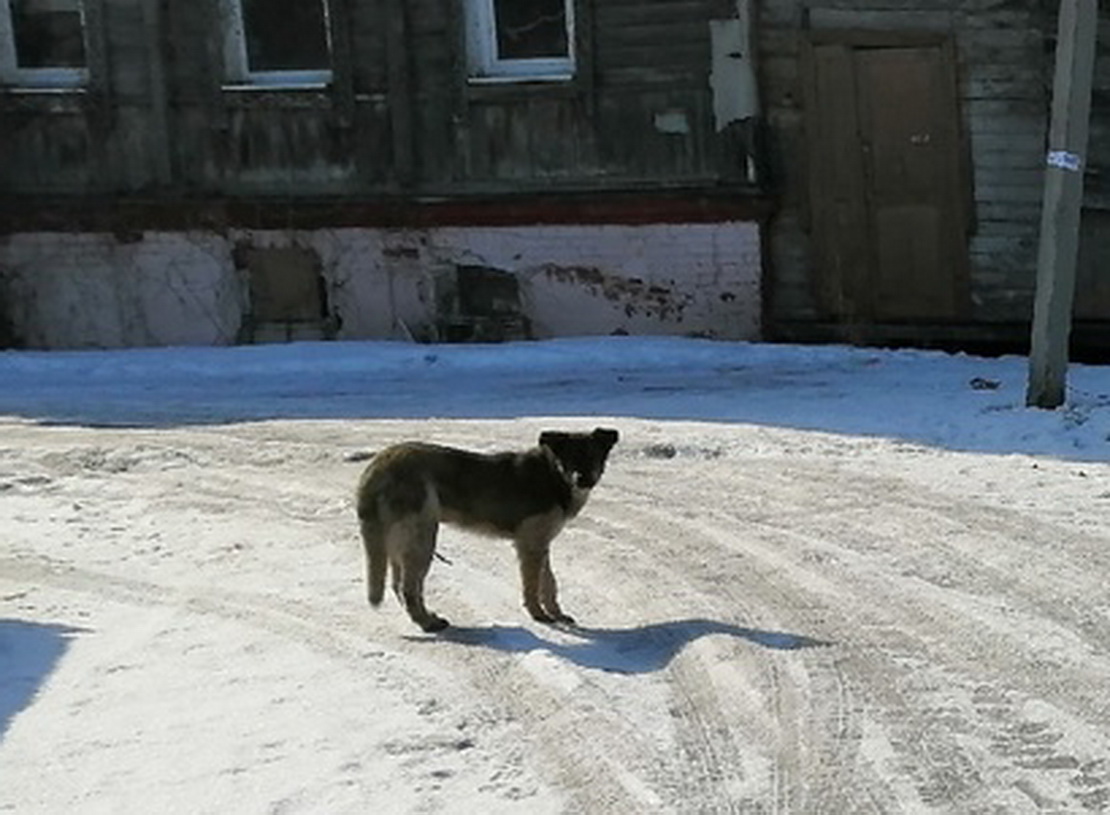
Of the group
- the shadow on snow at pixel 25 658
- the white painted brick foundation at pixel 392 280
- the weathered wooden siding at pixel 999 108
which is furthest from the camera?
the white painted brick foundation at pixel 392 280

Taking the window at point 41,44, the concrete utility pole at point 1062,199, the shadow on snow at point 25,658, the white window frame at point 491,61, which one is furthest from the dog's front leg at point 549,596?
the window at point 41,44

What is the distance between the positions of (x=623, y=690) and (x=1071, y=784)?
68.8 inches

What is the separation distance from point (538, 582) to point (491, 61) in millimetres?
8416

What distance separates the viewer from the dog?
8039mm

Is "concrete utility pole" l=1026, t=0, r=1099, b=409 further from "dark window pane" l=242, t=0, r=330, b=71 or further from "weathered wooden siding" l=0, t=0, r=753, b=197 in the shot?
"dark window pane" l=242, t=0, r=330, b=71

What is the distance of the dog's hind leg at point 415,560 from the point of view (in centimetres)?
805

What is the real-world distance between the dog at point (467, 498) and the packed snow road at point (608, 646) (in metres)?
0.32

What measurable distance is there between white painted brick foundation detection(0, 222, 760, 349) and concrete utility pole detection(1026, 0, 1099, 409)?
148 inches

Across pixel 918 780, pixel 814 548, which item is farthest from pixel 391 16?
pixel 918 780

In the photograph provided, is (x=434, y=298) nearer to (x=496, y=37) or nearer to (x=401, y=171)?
(x=401, y=171)

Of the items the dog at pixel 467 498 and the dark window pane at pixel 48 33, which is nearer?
the dog at pixel 467 498

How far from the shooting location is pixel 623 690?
7375mm

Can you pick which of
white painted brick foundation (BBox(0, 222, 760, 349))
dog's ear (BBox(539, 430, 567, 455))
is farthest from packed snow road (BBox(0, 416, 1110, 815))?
white painted brick foundation (BBox(0, 222, 760, 349))

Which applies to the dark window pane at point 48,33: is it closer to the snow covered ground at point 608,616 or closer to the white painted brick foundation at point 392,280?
the white painted brick foundation at point 392,280
